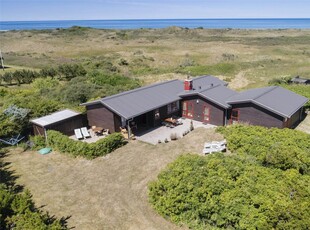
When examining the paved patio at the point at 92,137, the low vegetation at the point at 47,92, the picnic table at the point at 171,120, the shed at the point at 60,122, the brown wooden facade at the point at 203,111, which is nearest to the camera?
the shed at the point at 60,122

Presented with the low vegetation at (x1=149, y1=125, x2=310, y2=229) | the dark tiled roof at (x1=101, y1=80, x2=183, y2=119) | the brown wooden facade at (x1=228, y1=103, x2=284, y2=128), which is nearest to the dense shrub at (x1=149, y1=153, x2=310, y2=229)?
the low vegetation at (x1=149, y1=125, x2=310, y2=229)

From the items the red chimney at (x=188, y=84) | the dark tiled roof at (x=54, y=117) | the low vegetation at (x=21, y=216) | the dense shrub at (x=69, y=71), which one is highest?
the red chimney at (x=188, y=84)

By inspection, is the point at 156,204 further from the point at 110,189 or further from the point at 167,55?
the point at 167,55

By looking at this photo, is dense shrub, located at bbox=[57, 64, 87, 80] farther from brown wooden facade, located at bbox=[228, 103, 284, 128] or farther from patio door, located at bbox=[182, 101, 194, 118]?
brown wooden facade, located at bbox=[228, 103, 284, 128]

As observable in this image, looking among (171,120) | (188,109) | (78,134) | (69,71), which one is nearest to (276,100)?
(188,109)

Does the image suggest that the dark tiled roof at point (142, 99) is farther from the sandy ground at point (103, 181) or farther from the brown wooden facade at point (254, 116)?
the brown wooden facade at point (254, 116)

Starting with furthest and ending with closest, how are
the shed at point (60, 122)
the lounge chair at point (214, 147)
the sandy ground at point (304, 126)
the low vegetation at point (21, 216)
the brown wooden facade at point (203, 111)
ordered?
the brown wooden facade at point (203, 111)
the sandy ground at point (304, 126)
the shed at point (60, 122)
the lounge chair at point (214, 147)
the low vegetation at point (21, 216)

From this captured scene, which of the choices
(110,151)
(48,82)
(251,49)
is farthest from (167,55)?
(110,151)

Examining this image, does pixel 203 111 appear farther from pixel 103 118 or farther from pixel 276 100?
pixel 103 118

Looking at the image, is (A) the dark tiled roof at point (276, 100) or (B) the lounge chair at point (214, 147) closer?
(B) the lounge chair at point (214, 147)

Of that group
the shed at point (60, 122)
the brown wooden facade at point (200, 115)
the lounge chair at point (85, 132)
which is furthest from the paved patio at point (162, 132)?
the shed at point (60, 122)
